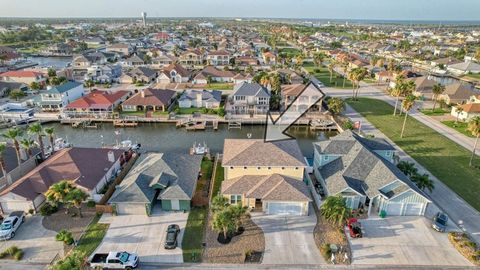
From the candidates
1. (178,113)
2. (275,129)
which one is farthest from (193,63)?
(275,129)

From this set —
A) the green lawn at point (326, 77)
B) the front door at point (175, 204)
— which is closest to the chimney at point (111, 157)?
the front door at point (175, 204)

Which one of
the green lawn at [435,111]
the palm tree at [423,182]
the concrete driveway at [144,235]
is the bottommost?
the concrete driveway at [144,235]

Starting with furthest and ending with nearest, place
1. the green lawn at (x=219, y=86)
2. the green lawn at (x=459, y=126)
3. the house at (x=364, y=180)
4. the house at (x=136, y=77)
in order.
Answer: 1. the house at (x=136, y=77)
2. the green lawn at (x=219, y=86)
3. the green lawn at (x=459, y=126)
4. the house at (x=364, y=180)

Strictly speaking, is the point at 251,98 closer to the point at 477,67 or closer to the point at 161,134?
the point at 161,134

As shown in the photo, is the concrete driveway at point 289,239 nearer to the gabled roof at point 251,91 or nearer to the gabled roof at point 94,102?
the gabled roof at point 251,91

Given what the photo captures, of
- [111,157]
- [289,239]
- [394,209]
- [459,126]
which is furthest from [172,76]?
[394,209]

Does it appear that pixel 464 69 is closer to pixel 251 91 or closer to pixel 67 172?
pixel 251 91
